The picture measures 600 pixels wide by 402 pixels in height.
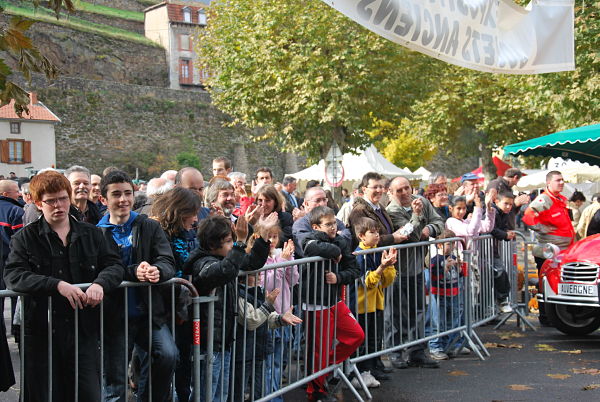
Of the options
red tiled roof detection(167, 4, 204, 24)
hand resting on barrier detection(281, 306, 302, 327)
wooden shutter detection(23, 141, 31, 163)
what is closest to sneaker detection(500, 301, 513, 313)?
hand resting on barrier detection(281, 306, 302, 327)

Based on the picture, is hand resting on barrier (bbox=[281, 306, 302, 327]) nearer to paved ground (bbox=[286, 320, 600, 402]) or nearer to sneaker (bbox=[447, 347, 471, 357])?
paved ground (bbox=[286, 320, 600, 402])

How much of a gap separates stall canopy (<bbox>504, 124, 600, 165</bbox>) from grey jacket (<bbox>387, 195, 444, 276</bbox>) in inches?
150

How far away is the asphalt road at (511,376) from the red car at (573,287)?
0.20m

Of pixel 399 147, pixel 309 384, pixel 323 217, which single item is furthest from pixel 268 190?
pixel 399 147

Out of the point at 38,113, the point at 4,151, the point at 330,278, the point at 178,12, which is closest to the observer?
the point at 330,278

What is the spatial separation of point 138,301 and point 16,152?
45.4m

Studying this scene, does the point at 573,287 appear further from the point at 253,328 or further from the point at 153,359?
the point at 153,359

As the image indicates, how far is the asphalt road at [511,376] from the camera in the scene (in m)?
6.50

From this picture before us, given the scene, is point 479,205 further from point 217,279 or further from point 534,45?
point 217,279

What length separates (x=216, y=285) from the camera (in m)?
4.86

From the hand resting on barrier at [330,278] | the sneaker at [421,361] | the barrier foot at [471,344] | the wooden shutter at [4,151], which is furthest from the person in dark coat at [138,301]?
the wooden shutter at [4,151]

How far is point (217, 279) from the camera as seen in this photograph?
480 cm

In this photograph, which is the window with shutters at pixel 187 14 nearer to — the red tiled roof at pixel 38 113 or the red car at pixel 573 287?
the red tiled roof at pixel 38 113

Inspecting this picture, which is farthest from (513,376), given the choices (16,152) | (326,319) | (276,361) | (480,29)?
(16,152)
